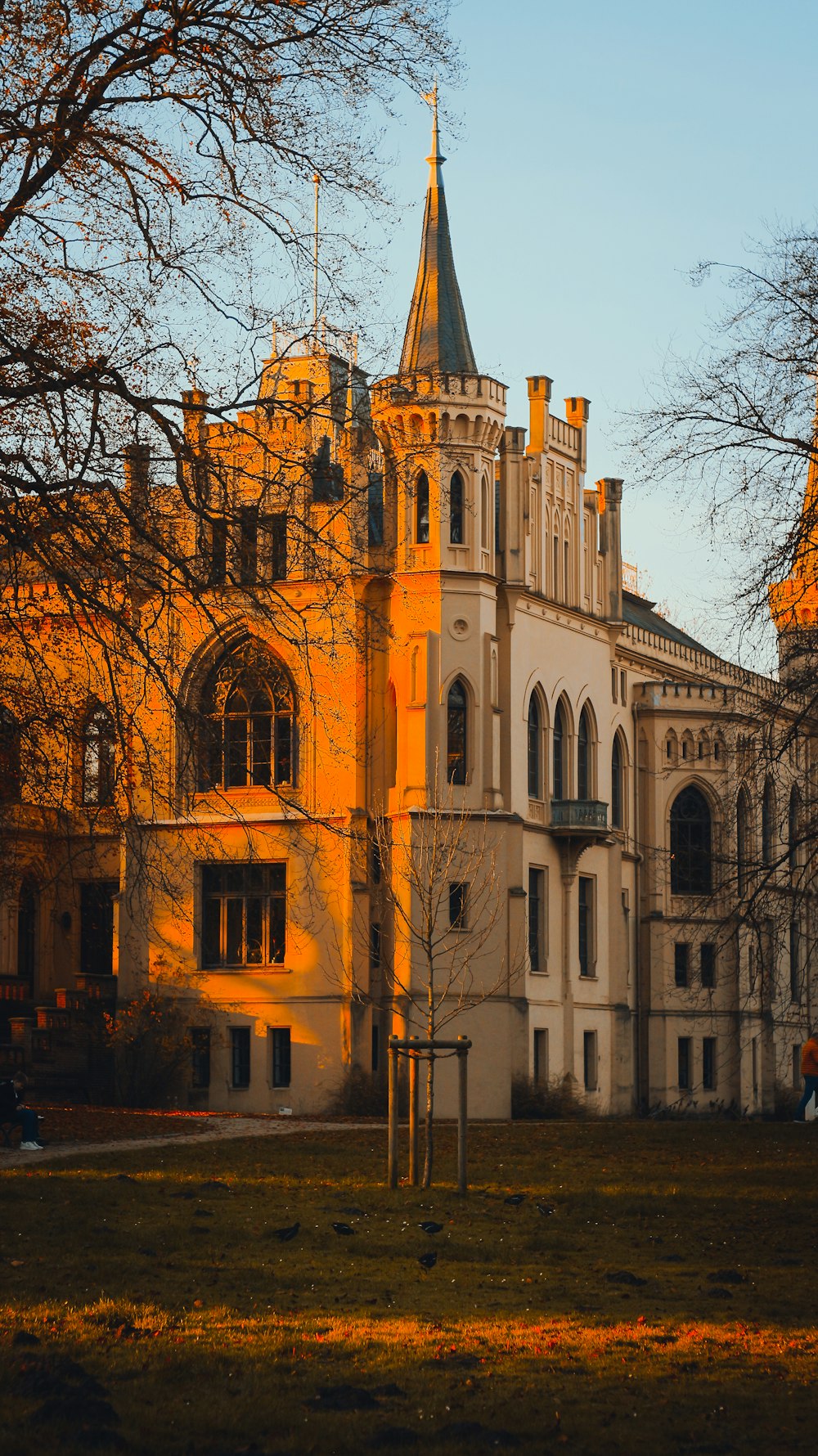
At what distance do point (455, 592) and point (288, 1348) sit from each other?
33748mm

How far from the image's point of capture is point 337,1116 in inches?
1710

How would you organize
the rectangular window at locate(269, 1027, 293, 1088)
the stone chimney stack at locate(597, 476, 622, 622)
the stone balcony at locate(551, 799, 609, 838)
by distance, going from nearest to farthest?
the rectangular window at locate(269, 1027, 293, 1088)
the stone balcony at locate(551, 799, 609, 838)
the stone chimney stack at locate(597, 476, 622, 622)

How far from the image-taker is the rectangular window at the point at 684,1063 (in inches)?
2222

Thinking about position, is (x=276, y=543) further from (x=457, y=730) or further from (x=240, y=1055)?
(x=240, y=1055)

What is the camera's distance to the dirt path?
84.4 ft

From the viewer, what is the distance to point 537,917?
49219 millimetres

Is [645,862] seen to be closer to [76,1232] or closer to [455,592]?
[455,592]

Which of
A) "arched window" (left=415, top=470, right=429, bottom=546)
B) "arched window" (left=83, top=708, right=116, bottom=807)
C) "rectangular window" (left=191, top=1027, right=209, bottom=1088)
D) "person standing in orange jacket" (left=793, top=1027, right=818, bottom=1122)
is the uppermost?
"arched window" (left=415, top=470, right=429, bottom=546)

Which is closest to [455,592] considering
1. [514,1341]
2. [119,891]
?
[119,891]

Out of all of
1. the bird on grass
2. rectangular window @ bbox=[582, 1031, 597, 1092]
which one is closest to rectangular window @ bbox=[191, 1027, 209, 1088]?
rectangular window @ bbox=[582, 1031, 597, 1092]

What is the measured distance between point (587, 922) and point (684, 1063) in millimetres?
7148

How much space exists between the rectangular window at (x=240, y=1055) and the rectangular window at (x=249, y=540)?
104 ft

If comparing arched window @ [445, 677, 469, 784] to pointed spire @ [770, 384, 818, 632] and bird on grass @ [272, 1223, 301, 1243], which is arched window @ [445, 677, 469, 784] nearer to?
pointed spire @ [770, 384, 818, 632]

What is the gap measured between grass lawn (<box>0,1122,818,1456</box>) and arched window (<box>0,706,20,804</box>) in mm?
4181
